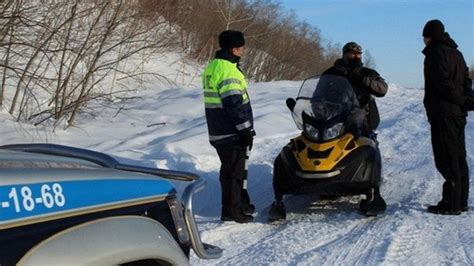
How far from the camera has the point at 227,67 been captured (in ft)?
21.9

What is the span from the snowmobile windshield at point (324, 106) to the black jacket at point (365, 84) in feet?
0.65

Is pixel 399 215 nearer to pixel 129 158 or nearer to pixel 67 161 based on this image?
pixel 129 158

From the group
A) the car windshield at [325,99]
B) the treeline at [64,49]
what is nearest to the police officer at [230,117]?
the car windshield at [325,99]

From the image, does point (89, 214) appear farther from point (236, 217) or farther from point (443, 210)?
point (443, 210)

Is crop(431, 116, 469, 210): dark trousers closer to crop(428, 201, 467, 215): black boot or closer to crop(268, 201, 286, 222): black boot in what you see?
crop(428, 201, 467, 215): black boot

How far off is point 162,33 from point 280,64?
2109 cm

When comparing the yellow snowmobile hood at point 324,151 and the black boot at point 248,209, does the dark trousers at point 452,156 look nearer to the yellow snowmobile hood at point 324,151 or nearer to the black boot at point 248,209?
the yellow snowmobile hood at point 324,151

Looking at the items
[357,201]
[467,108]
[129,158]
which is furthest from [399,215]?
[129,158]

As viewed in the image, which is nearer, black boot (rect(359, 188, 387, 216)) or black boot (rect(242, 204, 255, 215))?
black boot (rect(359, 188, 387, 216))

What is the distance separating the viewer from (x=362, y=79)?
25.6 feet

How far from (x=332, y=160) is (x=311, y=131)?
50 centimetres

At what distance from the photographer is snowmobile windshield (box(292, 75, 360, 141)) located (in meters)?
7.14

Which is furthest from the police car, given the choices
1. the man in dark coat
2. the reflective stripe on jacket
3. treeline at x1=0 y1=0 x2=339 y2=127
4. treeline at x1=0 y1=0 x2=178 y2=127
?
treeline at x1=0 y1=0 x2=178 y2=127

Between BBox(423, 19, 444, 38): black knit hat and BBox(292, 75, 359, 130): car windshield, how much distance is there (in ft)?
3.47
